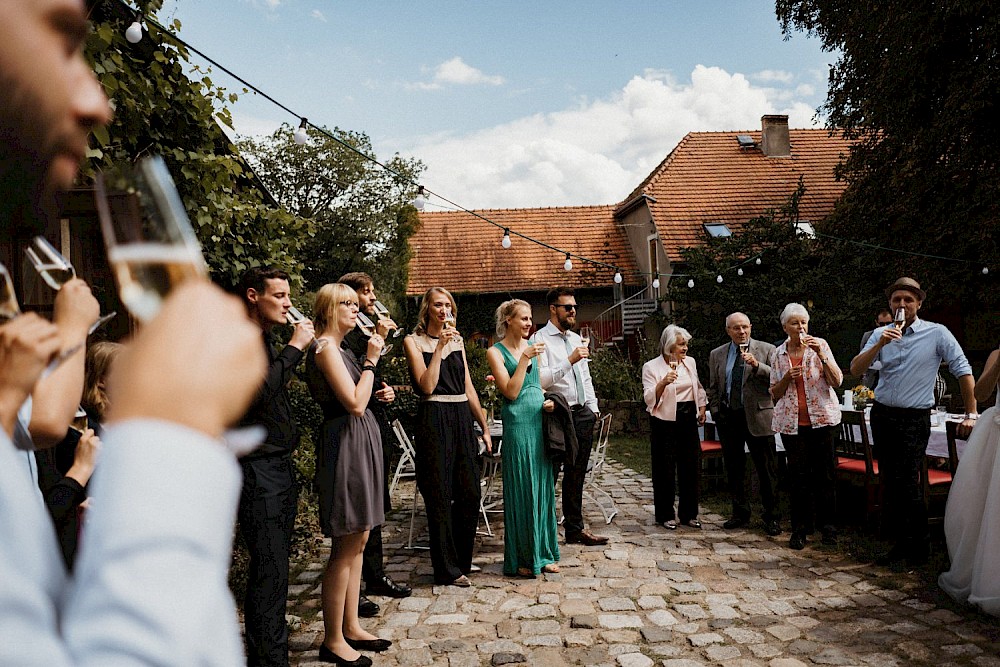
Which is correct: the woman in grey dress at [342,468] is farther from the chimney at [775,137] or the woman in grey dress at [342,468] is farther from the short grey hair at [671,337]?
the chimney at [775,137]

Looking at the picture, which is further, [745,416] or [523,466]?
[745,416]

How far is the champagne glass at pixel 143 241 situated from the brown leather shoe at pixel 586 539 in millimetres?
6275

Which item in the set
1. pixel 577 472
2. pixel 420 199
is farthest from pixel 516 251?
pixel 577 472

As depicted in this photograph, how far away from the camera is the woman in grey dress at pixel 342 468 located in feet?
12.7

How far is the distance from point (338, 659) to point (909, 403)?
4.25m

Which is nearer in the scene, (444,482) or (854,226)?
(444,482)

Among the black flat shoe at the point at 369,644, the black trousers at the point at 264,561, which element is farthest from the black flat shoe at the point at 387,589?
the black trousers at the point at 264,561

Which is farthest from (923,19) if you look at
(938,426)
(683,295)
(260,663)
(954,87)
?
(260,663)

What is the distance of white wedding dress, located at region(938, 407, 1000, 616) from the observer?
441 cm

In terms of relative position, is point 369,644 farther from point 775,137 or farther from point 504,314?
point 775,137

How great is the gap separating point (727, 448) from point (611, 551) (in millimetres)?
1657

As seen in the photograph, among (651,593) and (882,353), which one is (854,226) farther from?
(651,593)

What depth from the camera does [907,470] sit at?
5.52 meters

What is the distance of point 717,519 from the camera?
729cm
